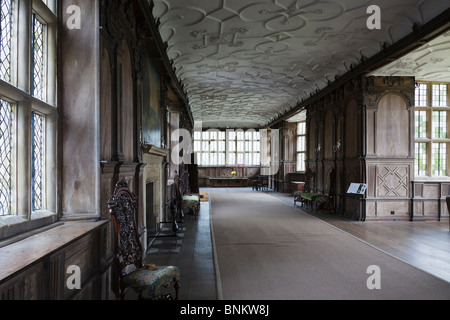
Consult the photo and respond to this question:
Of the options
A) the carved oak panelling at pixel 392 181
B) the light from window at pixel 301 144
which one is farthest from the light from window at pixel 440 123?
the light from window at pixel 301 144

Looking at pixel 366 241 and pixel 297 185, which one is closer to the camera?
pixel 366 241

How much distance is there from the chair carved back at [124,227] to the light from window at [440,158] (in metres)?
8.73

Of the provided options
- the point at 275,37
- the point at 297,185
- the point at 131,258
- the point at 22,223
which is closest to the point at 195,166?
the point at 297,185

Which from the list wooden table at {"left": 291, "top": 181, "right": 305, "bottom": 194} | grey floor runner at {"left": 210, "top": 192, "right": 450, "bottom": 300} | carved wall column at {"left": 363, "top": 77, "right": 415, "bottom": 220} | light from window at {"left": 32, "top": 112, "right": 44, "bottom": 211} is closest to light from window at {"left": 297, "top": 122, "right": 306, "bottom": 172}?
wooden table at {"left": 291, "top": 181, "right": 305, "bottom": 194}

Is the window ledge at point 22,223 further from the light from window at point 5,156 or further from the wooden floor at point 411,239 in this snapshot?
the wooden floor at point 411,239

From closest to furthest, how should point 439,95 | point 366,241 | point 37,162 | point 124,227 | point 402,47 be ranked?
1. point 37,162
2. point 124,227
3. point 366,241
4. point 402,47
5. point 439,95

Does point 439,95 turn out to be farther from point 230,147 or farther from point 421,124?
point 230,147

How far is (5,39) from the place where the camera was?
2.14 meters

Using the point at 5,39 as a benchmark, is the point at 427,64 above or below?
above

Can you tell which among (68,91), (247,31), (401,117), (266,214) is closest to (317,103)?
(401,117)

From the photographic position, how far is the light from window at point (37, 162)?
2.54 meters

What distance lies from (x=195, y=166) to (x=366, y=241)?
25.8 feet

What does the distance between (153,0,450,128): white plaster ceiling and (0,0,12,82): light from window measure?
3.20m

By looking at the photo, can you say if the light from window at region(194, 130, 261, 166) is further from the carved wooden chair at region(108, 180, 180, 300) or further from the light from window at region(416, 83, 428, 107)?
the carved wooden chair at region(108, 180, 180, 300)
